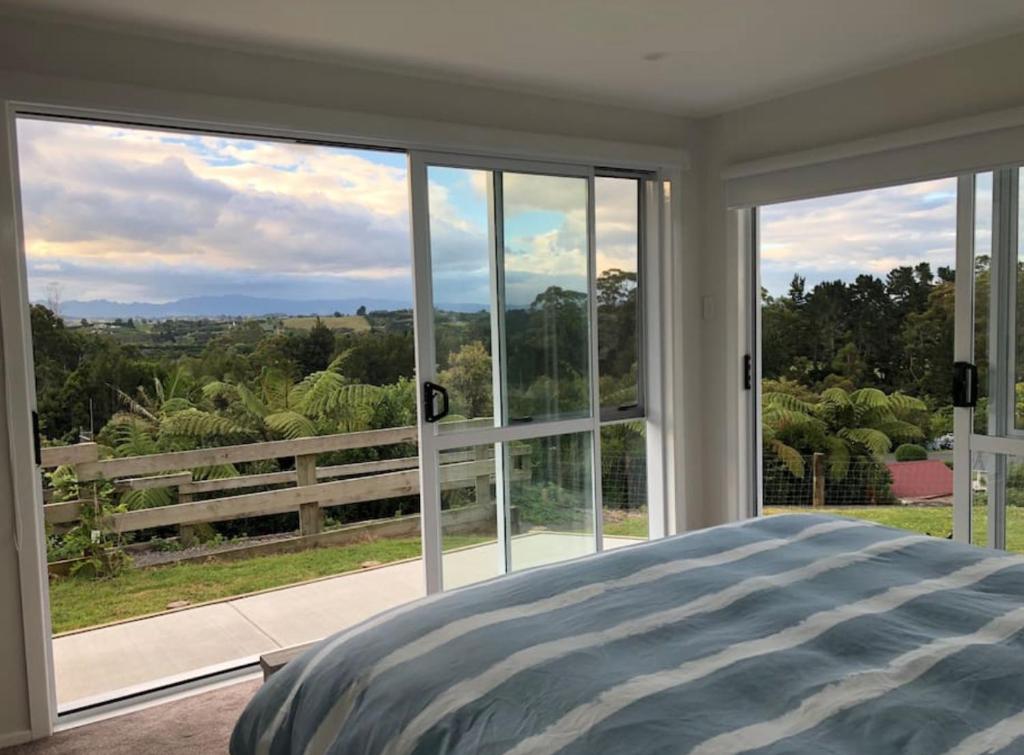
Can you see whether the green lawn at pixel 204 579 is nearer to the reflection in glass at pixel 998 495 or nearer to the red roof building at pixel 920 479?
the red roof building at pixel 920 479

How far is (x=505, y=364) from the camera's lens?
3.61 meters

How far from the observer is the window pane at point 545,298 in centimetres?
363

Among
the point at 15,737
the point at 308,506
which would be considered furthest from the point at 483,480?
the point at 308,506

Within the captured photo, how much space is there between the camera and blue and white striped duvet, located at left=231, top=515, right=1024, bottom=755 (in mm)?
1198

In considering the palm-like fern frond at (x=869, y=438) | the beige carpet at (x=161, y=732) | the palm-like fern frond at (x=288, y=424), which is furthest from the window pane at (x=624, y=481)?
the palm-like fern frond at (x=288, y=424)

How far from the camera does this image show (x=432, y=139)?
3283 millimetres

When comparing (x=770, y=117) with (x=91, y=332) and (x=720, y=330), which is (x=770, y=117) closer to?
(x=720, y=330)

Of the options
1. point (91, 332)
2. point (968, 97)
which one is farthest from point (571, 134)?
point (91, 332)

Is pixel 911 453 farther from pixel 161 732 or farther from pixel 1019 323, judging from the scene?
pixel 161 732

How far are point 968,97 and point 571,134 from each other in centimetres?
154

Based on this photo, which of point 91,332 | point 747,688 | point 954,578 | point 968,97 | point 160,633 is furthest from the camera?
point 91,332

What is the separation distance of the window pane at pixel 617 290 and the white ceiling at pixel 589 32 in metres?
0.68

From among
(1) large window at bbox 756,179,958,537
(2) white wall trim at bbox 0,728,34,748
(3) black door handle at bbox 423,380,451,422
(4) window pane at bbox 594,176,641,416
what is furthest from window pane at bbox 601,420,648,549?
(2) white wall trim at bbox 0,728,34,748

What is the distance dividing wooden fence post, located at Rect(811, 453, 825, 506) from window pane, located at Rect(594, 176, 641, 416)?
1.49 m
